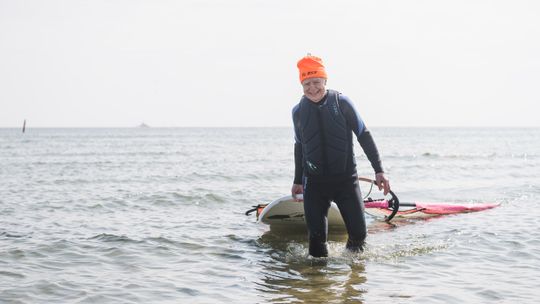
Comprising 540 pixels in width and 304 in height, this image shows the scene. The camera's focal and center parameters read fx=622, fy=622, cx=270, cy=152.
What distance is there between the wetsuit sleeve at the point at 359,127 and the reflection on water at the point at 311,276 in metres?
1.38

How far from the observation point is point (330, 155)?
7027 mm

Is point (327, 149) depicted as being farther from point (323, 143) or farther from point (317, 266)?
point (317, 266)

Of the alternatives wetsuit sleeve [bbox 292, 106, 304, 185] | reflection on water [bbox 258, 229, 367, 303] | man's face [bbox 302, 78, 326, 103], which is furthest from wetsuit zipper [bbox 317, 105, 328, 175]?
reflection on water [bbox 258, 229, 367, 303]

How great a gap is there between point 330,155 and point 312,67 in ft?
3.34

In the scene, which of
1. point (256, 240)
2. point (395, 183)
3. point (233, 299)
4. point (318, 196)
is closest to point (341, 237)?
point (256, 240)

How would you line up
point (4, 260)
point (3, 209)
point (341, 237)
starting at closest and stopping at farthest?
point (4, 260) < point (341, 237) < point (3, 209)

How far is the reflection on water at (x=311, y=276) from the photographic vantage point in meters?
6.61

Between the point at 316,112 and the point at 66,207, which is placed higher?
the point at 316,112

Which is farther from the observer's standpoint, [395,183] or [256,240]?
[395,183]

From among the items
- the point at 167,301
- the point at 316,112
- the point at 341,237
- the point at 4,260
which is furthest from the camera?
the point at 341,237

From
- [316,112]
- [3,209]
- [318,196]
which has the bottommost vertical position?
[3,209]

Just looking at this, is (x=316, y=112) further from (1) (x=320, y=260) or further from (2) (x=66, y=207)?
(2) (x=66, y=207)

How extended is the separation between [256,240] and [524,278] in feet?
14.7

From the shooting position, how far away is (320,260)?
786cm
